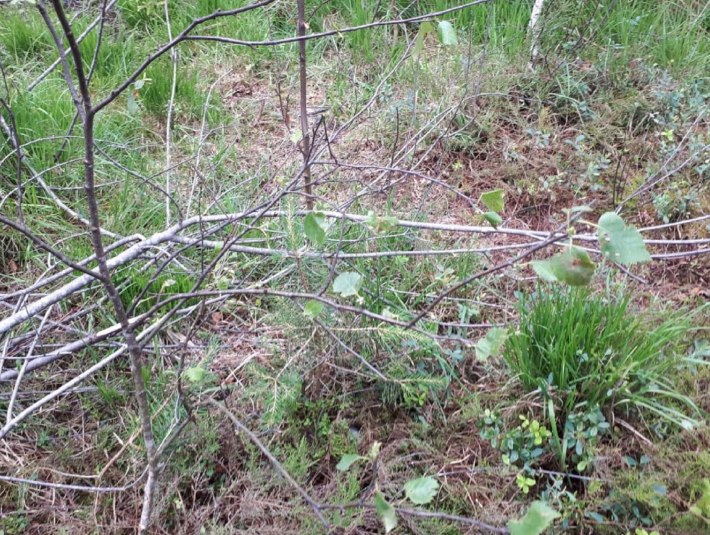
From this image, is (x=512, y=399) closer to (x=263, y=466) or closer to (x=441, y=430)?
(x=441, y=430)

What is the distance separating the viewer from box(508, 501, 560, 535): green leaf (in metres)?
1.07

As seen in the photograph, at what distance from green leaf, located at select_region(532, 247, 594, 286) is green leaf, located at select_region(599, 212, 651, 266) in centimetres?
5

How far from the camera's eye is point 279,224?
8.11 ft

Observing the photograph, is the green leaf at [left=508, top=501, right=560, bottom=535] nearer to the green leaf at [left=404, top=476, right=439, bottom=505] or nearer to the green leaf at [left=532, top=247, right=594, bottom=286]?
the green leaf at [left=404, top=476, right=439, bottom=505]

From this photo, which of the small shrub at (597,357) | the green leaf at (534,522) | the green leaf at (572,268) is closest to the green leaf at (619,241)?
the green leaf at (572,268)

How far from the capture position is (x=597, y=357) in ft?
5.94

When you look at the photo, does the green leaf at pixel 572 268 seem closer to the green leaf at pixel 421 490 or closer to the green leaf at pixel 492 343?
the green leaf at pixel 492 343

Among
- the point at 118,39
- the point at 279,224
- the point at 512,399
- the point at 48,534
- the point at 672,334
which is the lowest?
the point at 48,534

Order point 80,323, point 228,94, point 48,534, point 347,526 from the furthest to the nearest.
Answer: point 228,94 → point 80,323 → point 48,534 → point 347,526

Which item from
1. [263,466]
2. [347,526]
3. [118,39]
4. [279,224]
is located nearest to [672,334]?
[347,526]

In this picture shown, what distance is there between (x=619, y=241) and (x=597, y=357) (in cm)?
81

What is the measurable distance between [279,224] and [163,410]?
36.1 inches

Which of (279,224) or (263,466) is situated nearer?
(263,466)

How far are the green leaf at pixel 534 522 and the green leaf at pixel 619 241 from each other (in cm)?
48
